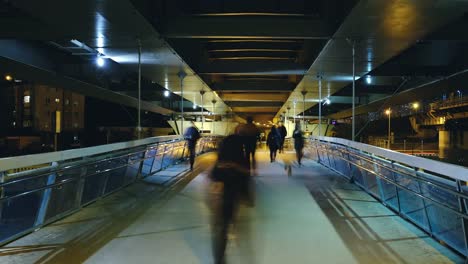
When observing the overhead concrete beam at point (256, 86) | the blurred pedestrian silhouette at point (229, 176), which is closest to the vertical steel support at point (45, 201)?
the blurred pedestrian silhouette at point (229, 176)

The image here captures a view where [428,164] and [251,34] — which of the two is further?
[251,34]

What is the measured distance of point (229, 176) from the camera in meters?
4.80

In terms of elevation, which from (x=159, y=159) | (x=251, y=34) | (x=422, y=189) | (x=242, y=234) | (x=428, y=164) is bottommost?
(x=242, y=234)

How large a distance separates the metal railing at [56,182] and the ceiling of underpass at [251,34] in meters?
2.77

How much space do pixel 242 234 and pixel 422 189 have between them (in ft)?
7.83

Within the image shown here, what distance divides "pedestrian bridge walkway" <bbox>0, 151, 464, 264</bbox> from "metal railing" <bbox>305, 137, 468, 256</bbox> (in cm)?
17

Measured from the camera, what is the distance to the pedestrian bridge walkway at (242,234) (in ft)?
14.7

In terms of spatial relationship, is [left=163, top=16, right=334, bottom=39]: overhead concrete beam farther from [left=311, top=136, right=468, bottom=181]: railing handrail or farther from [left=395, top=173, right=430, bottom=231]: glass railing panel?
[left=395, top=173, right=430, bottom=231]: glass railing panel

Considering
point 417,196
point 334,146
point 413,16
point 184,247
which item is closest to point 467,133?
point 334,146

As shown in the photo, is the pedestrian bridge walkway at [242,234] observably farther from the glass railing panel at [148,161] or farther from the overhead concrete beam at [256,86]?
the overhead concrete beam at [256,86]

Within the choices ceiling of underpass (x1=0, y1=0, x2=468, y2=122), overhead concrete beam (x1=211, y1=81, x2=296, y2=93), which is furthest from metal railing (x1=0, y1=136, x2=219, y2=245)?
overhead concrete beam (x1=211, y1=81, x2=296, y2=93)

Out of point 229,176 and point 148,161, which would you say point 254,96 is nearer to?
point 148,161

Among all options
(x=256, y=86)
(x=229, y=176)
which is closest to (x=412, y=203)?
(x=229, y=176)

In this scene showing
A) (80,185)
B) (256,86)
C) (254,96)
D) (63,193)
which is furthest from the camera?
(254,96)
